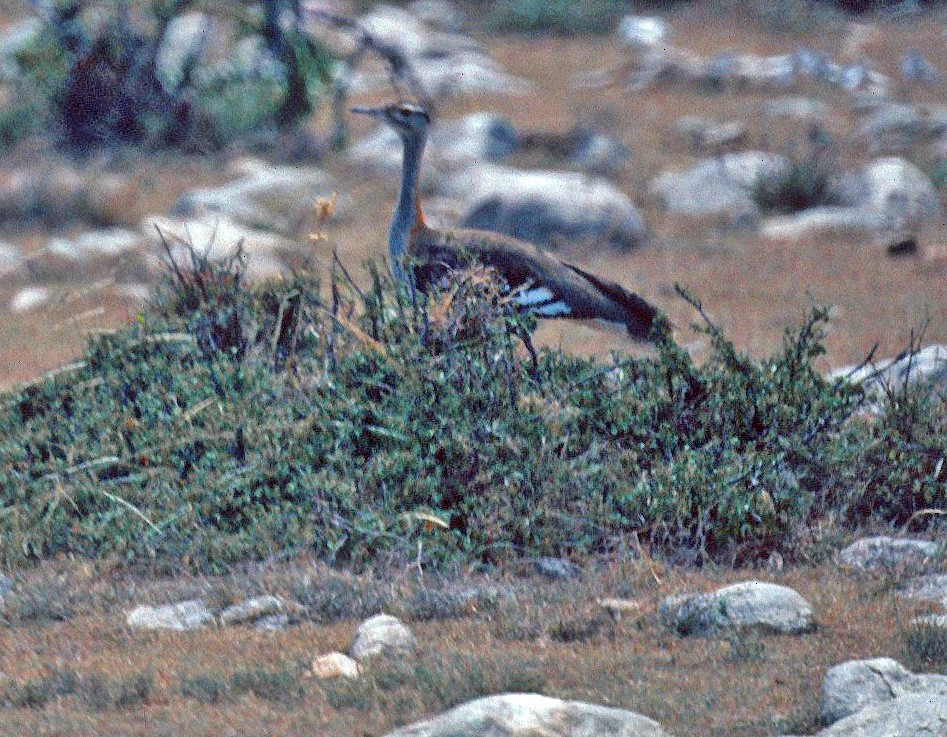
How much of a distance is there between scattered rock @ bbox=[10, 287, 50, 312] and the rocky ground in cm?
6

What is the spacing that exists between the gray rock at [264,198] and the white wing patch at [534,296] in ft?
22.3

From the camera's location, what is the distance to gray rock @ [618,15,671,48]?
2603cm

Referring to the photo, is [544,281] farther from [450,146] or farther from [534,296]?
[450,146]

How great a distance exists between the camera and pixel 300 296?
7918mm

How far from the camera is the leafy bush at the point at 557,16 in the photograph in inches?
1085

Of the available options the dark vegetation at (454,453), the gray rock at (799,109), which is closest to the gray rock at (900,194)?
the gray rock at (799,109)

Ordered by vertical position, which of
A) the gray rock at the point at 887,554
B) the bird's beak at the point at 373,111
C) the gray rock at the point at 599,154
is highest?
the gray rock at the point at 599,154

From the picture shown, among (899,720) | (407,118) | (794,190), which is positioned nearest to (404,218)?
(407,118)

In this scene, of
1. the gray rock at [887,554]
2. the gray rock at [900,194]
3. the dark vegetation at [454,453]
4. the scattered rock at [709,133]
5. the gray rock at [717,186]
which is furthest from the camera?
the scattered rock at [709,133]

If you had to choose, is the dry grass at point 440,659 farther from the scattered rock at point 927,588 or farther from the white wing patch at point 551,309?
the white wing patch at point 551,309

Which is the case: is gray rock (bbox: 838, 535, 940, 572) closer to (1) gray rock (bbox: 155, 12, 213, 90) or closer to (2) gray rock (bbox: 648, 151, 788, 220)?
(2) gray rock (bbox: 648, 151, 788, 220)

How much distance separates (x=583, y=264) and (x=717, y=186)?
314 cm

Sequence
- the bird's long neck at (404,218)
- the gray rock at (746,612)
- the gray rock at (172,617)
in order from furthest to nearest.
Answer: the bird's long neck at (404,218) → the gray rock at (172,617) → the gray rock at (746,612)

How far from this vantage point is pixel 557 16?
27.8m
